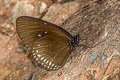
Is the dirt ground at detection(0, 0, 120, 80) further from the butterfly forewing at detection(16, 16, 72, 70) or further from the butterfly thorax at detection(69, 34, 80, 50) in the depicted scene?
the butterfly forewing at detection(16, 16, 72, 70)

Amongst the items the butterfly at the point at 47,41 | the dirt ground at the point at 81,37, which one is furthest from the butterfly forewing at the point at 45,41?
the dirt ground at the point at 81,37

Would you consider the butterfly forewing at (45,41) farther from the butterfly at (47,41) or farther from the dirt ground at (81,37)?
the dirt ground at (81,37)

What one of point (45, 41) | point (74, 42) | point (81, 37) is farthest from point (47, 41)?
point (81, 37)

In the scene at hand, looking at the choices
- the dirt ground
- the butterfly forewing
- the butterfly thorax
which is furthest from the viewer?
the butterfly thorax

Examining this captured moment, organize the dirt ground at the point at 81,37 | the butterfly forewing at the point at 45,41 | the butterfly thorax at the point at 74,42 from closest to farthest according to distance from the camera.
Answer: the dirt ground at the point at 81,37 → the butterfly forewing at the point at 45,41 → the butterfly thorax at the point at 74,42

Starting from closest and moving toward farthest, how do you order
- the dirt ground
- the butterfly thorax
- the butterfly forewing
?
the dirt ground < the butterfly forewing < the butterfly thorax

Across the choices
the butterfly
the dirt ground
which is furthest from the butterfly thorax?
the dirt ground

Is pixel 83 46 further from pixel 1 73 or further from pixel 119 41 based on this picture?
pixel 1 73
